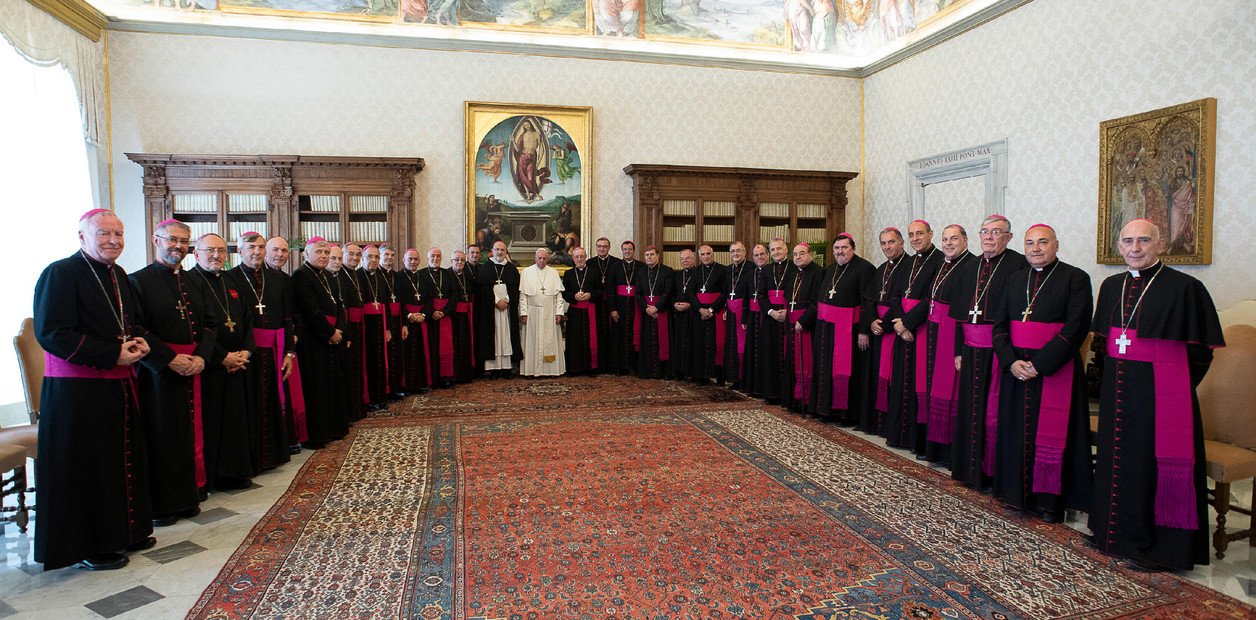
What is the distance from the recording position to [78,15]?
27.8 ft

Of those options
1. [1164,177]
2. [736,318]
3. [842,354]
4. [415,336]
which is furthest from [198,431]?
[1164,177]

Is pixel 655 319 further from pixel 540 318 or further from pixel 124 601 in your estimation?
pixel 124 601

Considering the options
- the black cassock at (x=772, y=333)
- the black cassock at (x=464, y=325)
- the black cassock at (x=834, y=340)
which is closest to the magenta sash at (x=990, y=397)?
the black cassock at (x=834, y=340)

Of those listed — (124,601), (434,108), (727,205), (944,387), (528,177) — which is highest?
(434,108)

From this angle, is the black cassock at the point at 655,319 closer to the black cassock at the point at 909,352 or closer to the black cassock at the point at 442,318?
the black cassock at the point at 442,318

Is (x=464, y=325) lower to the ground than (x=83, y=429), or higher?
higher

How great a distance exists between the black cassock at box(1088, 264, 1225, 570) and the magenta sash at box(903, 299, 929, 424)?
1.84m

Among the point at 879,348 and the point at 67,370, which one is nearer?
the point at 67,370

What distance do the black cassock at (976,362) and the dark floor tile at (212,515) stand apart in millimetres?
4791

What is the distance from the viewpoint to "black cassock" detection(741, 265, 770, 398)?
815 cm

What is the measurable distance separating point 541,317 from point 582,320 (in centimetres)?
59

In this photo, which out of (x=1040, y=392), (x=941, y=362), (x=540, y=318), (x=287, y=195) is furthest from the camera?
(x=540, y=318)

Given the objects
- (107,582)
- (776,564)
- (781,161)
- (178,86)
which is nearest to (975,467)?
(776,564)

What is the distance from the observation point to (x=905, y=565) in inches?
139
